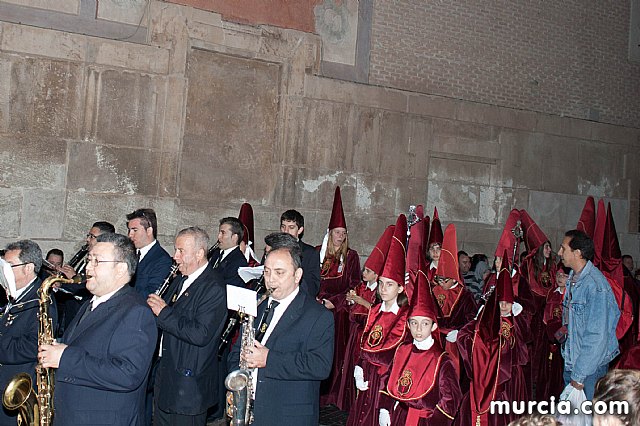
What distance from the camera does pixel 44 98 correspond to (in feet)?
31.9

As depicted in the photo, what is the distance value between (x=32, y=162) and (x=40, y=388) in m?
5.96

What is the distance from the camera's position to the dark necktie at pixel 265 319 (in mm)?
4602

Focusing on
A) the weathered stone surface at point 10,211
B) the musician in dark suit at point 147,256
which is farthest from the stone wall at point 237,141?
the musician in dark suit at point 147,256

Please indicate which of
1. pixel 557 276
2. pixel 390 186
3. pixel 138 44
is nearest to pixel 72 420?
pixel 557 276

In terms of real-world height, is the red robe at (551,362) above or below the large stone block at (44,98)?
below

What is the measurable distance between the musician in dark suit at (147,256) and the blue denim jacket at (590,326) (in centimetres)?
333

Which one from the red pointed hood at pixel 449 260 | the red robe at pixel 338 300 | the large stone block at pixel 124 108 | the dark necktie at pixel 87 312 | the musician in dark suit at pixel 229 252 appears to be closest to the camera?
the dark necktie at pixel 87 312

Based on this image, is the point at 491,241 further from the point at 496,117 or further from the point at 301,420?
the point at 301,420

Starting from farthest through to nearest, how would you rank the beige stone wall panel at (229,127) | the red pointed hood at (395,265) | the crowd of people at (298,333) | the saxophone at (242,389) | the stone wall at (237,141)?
the beige stone wall panel at (229,127) < the stone wall at (237,141) < the red pointed hood at (395,265) < the saxophone at (242,389) < the crowd of people at (298,333)

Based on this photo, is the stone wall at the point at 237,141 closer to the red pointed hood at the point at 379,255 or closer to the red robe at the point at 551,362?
the red robe at the point at 551,362

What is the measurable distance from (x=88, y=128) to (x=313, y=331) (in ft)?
21.4

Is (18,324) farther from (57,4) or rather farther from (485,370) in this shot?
(57,4)

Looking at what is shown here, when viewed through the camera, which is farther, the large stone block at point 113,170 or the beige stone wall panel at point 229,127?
the beige stone wall panel at point 229,127

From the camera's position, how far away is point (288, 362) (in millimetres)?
4355
